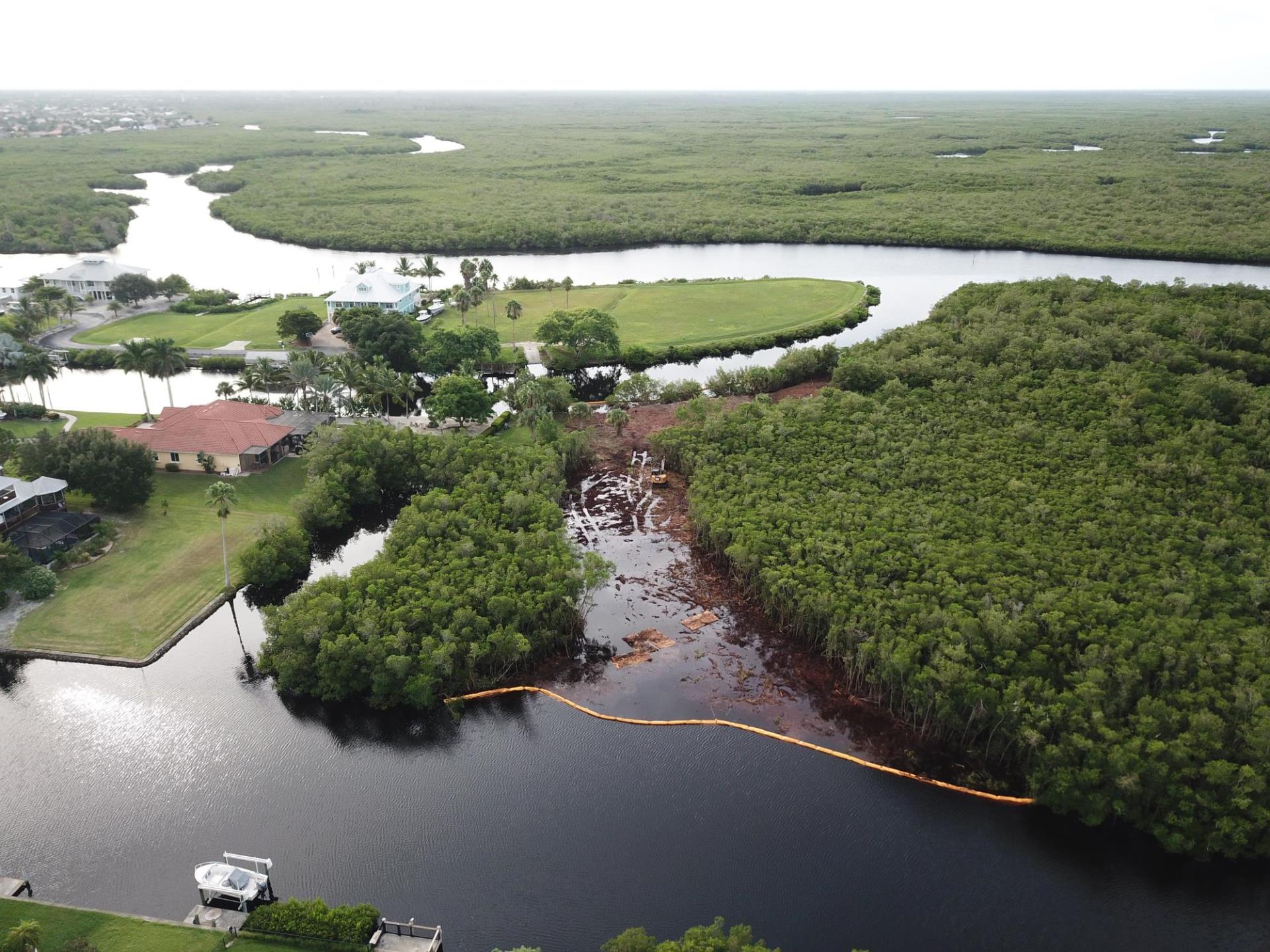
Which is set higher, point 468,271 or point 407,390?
point 468,271

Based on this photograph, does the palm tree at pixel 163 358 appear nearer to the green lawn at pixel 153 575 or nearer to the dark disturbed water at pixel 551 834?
the green lawn at pixel 153 575

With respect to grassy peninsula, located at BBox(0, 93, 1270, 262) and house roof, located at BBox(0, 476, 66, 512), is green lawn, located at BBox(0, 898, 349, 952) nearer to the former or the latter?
house roof, located at BBox(0, 476, 66, 512)

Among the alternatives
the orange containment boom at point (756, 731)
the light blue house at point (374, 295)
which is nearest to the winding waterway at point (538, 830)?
the orange containment boom at point (756, 731)

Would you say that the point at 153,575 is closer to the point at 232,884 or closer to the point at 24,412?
the point at 232,884

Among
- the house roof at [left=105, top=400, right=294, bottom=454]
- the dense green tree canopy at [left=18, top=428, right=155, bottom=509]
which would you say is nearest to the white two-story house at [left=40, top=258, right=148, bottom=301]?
the house roof at [left=105, top=400, right=294, bottom=454]

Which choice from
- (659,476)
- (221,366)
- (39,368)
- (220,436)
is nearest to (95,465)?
(220,436)

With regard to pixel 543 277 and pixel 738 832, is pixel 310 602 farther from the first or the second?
pixel 543 277

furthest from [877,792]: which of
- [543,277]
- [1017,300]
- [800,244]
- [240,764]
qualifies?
[800,244]
